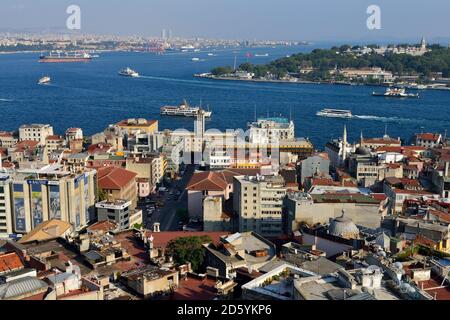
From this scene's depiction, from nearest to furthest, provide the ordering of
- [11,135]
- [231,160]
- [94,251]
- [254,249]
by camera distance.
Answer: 1. [94,251]
2. [254,249]
3. [231,160]
4. [11,135]

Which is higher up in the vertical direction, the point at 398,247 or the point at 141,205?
the point at 398,247

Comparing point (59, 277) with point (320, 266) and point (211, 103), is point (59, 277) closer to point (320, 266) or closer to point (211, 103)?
point (320, 266)

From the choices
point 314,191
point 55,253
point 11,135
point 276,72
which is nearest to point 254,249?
point 55,253

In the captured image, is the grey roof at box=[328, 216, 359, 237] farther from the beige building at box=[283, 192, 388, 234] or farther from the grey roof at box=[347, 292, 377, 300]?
the grey roof at box=[347, 292, 377, 300]

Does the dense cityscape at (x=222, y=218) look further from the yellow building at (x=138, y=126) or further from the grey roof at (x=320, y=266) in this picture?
the yellow building at (x=138, y=126)

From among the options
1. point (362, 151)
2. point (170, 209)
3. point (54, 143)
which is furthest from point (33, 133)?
point (362, 151)

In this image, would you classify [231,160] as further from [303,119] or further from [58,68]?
[58,68]

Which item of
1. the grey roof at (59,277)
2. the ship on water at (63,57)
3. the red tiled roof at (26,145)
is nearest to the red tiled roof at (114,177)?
the red tiled roof at (26,145)
